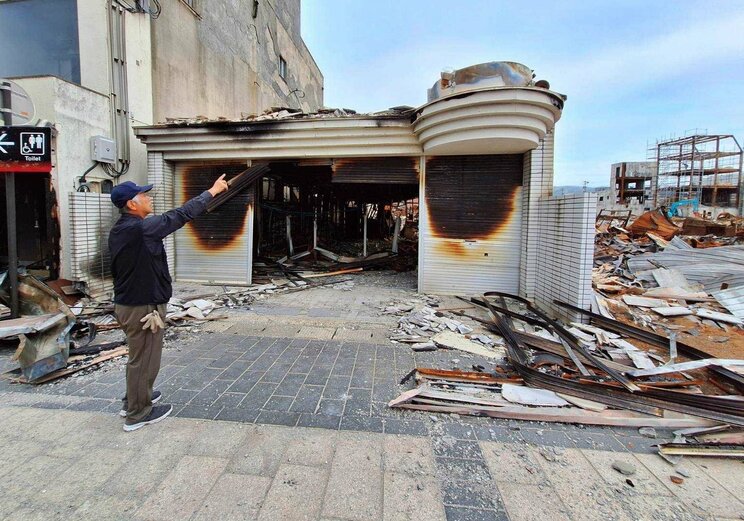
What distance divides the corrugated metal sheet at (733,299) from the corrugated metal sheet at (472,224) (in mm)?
3535

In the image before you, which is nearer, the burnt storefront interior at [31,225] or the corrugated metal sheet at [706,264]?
the corrugated metal sheet at [706,264]

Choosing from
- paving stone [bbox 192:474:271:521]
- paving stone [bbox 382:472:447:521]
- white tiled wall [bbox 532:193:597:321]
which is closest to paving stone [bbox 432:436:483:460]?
paving stone [bbox 382:472:447:521]

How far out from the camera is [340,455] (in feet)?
8.53

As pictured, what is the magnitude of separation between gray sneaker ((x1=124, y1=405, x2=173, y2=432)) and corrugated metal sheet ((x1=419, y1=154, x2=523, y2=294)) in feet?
17.3

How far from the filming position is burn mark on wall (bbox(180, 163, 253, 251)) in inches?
311

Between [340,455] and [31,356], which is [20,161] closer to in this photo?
[31,356]

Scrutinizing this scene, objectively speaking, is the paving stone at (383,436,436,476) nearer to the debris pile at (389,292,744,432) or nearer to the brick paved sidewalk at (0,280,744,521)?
the brick paved sidewalk at (0,280,744,521)

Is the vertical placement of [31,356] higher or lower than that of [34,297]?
lower

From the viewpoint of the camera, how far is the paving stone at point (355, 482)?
2.11m

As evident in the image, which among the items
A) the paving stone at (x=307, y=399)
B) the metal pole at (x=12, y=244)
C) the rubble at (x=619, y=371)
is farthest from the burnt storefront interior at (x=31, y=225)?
the rubble at (x=619, y=371)

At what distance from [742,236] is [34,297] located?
20349 mm

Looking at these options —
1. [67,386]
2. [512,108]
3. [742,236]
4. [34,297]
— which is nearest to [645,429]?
[512,108]

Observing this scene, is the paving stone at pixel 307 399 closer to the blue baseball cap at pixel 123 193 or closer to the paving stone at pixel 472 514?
the paving stone at pixel 472 514

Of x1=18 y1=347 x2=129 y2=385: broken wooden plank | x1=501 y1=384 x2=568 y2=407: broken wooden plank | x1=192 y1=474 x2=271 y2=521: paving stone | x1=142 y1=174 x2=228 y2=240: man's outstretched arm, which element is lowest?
x1=192 y1=474 x2=271 y2=521: paving stone
